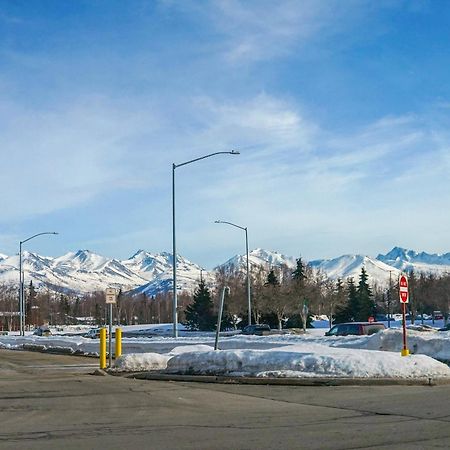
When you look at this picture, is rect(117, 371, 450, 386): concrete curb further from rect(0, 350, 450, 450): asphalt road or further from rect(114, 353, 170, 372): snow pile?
rect(114, 353, 170, 372): snow pile

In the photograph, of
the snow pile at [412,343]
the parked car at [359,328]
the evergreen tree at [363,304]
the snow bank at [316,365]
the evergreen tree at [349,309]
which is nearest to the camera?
the snow bank at [316,365]

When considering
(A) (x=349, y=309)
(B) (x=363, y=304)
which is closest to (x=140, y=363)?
(A) (x=349, y=309)

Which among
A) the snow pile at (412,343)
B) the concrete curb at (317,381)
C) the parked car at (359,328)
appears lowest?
the concrete curb at (317,381)

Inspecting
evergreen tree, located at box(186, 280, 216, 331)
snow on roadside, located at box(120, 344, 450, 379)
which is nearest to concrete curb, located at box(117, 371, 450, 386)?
snow on roadside, located at box(120, 344, 450, 379)

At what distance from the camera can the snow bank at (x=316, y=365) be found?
696 inches

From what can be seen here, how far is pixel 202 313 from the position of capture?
9800cm

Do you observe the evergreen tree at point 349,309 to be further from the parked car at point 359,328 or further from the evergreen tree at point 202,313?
the parked car at point 359,328

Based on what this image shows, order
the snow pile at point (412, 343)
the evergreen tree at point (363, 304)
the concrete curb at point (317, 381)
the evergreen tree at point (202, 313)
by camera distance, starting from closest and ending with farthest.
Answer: the concrete curb at point (317, 381) → the snow pile at point (412, 343) → the evergreen tree at point (202, 313) → the evergreen tree at point (363, 304)

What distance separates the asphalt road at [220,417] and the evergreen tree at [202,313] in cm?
Answer: 7807

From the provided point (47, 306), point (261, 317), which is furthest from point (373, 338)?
point (47, 306)

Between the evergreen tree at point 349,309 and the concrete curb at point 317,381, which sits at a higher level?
the evergreen tree at point 349,309

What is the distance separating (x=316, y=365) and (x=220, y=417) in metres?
6.11

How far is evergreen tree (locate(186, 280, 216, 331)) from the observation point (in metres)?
97.0

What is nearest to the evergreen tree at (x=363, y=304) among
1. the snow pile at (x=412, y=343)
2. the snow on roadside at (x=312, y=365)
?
the snow pile at (x=412, y=343)
